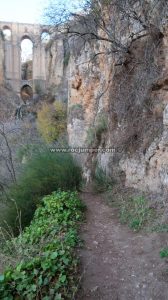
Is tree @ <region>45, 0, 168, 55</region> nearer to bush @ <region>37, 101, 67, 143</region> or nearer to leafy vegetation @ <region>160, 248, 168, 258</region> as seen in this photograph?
leafy vegetation @ <region>160, 248, 168, 258</region>

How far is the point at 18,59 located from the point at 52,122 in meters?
25.4

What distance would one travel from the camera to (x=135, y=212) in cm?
598

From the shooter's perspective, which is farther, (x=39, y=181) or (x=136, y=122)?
(x=136, y=122)

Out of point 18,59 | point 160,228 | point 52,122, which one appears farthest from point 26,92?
point 160,228

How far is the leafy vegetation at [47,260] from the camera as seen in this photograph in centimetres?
330

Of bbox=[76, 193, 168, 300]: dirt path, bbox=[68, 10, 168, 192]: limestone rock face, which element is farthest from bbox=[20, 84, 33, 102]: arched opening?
bbox=[76, 193, 168, 300]: dirt path

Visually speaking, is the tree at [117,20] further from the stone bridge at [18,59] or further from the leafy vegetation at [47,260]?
the stone bridge at [18,59]

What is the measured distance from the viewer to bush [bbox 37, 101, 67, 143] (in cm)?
2162

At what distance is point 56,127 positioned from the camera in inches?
885

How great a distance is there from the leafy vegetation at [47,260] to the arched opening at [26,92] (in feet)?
131

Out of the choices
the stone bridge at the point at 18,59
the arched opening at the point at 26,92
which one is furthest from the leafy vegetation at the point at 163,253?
the arched opening at the point at 26,92

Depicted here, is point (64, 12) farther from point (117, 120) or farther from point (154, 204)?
point (154, 204)

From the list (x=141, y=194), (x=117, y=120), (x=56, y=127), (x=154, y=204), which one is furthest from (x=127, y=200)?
(x=56, y=127)

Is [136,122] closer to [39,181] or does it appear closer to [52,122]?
[39,181]
